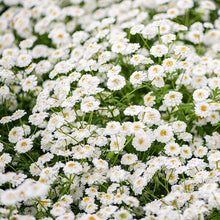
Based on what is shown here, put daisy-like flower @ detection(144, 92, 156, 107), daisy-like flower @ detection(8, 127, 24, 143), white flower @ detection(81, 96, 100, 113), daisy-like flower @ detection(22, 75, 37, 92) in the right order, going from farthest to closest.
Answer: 1. daisy-like flower @ detection(22, 75, 37, 92)
2. daisy-like flower @ detection(144, 92, 156, 107)
3. daisy-like flower @ detection(8, 127, 24, 143)
4. white flower @ detection(81, 96, 100, 113)

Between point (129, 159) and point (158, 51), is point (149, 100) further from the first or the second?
point (129, 159)

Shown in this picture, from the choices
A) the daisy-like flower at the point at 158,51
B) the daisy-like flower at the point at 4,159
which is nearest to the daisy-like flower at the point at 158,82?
the daisy-like flower at the point at 158,51

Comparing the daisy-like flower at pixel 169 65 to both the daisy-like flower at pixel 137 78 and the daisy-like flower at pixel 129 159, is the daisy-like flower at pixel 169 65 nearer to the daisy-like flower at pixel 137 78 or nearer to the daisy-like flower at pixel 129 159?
the daisy-like flower at pixel 137 78

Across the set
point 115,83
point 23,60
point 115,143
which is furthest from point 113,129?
point 23,60

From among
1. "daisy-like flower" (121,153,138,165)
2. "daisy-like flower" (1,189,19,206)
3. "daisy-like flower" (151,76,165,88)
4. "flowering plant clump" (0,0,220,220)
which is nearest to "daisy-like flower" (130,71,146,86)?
"flowering plant clump" (0,0,220,220)

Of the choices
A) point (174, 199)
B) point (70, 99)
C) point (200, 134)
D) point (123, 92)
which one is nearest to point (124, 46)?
point (123, 92)

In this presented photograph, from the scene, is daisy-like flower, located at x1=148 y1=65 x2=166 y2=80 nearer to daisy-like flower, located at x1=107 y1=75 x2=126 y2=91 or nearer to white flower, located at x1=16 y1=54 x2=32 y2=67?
daisy-like flower, located at x1=107 y1=75 x2=126 y2=91
